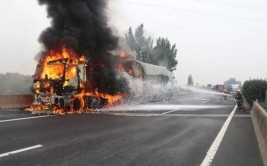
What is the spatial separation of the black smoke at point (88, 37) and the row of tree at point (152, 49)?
55175 millimetres

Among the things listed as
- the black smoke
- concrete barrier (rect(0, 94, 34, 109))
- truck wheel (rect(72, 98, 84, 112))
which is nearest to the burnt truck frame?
truck wheel (rect(72, 98, 84, 112))

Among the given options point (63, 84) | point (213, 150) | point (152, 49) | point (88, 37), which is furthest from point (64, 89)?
point (152, 49)

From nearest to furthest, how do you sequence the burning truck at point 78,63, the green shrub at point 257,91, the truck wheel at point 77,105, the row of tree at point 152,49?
the burning truck at point 78,63
the truck wheel at point 77,105
the green shrub at point 257,91
the row of tree at point 152,49

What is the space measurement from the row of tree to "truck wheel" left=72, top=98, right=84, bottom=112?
60.0m

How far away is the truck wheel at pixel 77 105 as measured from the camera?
19.7 meters

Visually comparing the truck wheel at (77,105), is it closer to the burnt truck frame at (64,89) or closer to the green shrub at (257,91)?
the burnt truck frame at (64,89)

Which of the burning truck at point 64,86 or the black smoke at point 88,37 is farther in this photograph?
the black smoke at point 88,37

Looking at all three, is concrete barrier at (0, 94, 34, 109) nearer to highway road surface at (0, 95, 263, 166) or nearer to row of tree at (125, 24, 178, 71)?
highway road surface at (0, 95, 263, 166)

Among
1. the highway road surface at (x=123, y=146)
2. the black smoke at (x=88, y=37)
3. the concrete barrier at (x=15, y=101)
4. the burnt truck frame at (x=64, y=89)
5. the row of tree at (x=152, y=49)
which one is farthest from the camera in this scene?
the row of tree at (x=152, y=49)

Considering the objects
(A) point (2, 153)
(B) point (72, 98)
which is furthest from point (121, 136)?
(B) point (72, 98)

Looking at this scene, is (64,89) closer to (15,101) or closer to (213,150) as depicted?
(15,101)

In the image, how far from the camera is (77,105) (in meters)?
20.0

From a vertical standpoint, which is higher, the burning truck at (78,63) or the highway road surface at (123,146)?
the burning truck at (78,63)

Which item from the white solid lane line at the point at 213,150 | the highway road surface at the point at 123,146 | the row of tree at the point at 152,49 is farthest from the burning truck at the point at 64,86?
the row of tree at the point at 152,49
